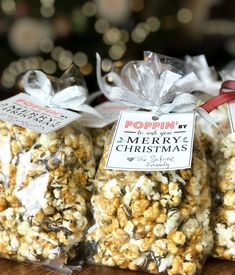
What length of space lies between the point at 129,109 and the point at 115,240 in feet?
0.93

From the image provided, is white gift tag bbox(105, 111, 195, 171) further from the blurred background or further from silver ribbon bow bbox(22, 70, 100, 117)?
the blurred background

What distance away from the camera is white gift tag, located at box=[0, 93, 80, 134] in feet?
3.16

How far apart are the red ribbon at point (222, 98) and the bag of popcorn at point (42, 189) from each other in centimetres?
26

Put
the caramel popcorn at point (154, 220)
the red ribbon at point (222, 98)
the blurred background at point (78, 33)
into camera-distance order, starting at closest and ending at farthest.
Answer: the caramel popcorn at point (154, 220)
the red ribbon at point (222, 98)
the blurred background at point (78, 33)

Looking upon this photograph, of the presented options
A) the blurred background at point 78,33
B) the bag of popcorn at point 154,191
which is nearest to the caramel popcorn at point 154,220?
the bag of popcorn at point 154,191

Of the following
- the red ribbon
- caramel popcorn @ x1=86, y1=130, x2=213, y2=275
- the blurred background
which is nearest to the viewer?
caramel popcorn @ x1=86, y1=130, x2=213, y2=275

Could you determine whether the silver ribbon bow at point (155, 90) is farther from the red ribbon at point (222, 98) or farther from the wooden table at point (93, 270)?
the wooden table at point (93, 270)

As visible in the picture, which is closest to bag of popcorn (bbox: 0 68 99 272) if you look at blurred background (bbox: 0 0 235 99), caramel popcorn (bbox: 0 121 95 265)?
caramel popcorn (bbox: 0 121 95 265)

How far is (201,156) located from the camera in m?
0.97

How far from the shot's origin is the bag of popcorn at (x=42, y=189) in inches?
36.9

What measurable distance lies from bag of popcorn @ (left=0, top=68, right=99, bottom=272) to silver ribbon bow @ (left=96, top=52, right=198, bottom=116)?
0.40 feet

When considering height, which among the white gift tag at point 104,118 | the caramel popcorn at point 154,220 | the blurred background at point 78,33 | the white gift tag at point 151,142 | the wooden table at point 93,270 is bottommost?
the wooden table at point 93,270

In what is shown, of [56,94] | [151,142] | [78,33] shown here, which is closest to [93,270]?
[151,142]

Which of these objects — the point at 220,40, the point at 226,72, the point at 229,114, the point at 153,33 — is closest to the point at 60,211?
the point at 229,114
